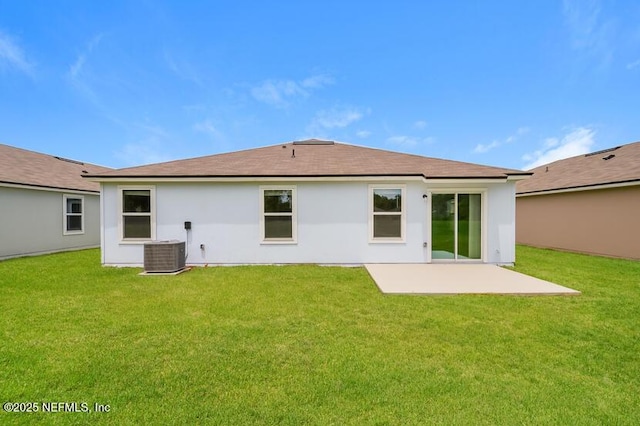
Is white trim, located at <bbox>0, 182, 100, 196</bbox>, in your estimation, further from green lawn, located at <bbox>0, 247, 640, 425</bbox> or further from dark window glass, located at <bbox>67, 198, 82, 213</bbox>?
green lawn, located at <bbox>0, 247, 640, 425</bbox>

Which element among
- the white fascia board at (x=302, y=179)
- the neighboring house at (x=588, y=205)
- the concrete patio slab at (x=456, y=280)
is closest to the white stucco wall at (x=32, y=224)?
the white fascia board at (x=302, y=179)

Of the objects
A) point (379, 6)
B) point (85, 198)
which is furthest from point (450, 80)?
point (85, 198)

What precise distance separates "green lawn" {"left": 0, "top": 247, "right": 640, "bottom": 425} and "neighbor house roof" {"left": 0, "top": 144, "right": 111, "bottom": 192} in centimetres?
757

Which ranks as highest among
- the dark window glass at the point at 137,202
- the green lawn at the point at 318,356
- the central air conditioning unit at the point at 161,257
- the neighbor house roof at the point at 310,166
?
the neighbor house roof at the point at 310,166

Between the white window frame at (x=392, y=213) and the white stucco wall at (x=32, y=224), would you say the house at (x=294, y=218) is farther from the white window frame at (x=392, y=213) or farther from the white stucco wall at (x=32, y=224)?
the white stucco wall at (x=32, y=224)

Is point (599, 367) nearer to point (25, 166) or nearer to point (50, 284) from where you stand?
point (50, 284)

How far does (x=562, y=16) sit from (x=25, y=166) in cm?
2364

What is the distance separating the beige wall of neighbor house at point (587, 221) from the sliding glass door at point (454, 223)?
6.09m

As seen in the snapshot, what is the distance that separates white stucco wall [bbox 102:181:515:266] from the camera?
859cm

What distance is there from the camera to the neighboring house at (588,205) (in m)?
10.0

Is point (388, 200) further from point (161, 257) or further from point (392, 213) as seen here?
point (161, 257)

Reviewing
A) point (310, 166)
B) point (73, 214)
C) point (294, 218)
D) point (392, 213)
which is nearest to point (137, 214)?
point (294, 218)

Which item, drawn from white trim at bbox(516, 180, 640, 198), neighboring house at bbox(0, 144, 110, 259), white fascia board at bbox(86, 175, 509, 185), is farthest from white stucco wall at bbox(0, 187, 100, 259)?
white trim at bbox(516, 180, 640, 198)

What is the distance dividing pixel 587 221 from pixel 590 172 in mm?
2804
